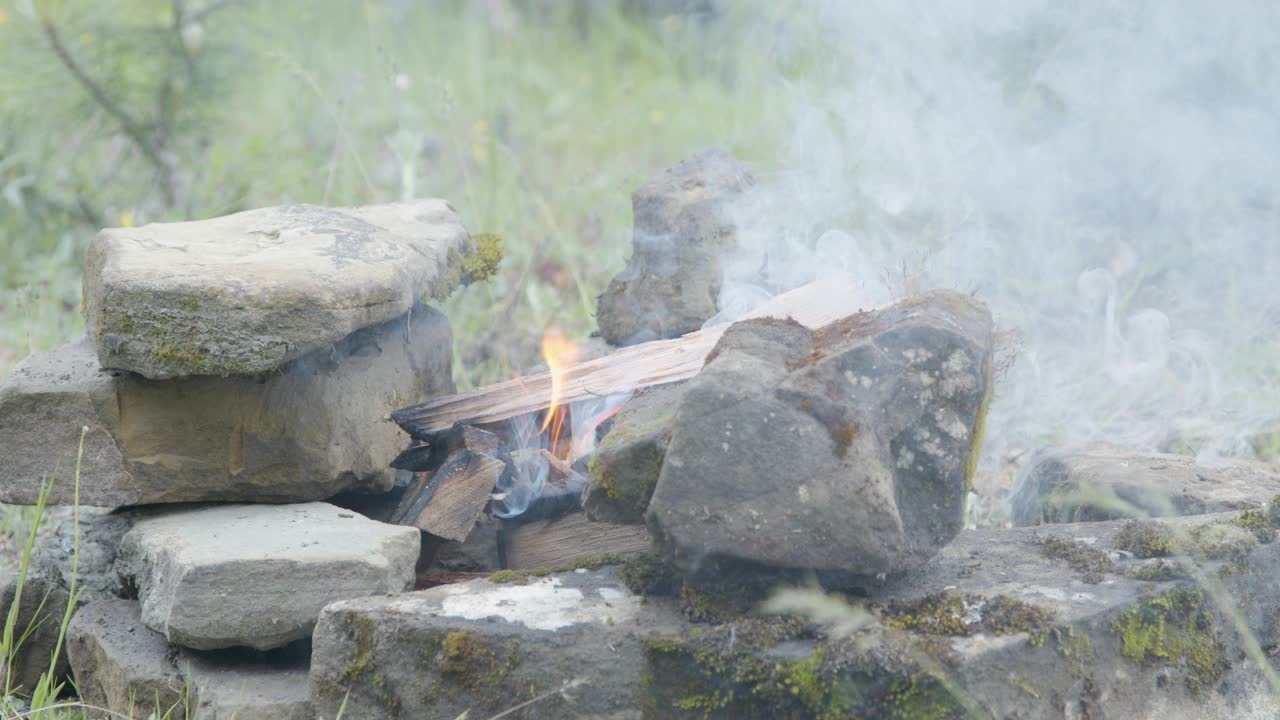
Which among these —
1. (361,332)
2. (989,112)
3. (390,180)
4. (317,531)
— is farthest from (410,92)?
(317,531)

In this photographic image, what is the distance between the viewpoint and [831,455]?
216 centimetres

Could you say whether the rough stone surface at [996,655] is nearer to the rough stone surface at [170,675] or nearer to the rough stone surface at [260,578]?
the rough stone surface at [260,578]

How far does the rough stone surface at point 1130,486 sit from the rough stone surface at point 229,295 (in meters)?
1.81

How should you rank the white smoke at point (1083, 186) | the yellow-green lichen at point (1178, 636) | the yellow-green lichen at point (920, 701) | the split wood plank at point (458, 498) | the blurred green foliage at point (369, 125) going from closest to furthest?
the yellow-green lichen at point (920, 701) → the yellow-green lichen at point (1178, 636) → the split wood plank at point (458, 498) → the white smoke at point (1083, 186) → the blurred green foliage at point (369, 125)

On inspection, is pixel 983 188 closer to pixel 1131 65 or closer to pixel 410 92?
pixel 1131 65

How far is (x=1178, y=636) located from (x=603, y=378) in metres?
1.52

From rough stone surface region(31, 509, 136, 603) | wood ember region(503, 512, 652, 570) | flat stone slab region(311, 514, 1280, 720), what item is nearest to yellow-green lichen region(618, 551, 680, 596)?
flat stone slab region(311, 514, 1280, 720)

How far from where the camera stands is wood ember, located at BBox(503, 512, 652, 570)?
2.90m

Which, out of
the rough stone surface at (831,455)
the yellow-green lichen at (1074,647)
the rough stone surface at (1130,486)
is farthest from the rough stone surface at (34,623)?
the rough stone surface at (1130,486)

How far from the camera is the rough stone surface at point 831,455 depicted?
2.14 metres

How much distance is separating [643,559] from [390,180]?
483 cm

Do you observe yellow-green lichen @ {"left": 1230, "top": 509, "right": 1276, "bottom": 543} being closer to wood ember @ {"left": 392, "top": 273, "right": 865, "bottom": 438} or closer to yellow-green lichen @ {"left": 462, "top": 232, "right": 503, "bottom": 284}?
wood ember @ {"left": 392, "top": 273, "right": 865, "bottom": 438}

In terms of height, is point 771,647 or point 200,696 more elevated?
point 771,647

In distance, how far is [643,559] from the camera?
2.48m
